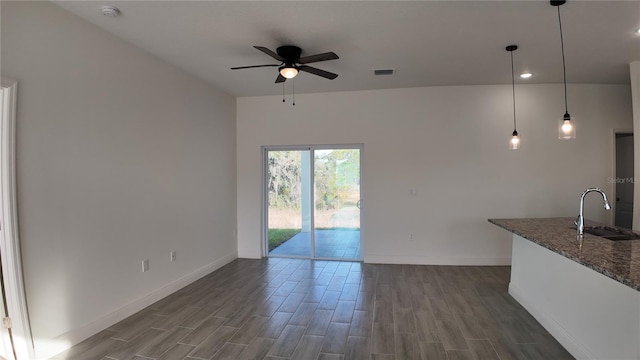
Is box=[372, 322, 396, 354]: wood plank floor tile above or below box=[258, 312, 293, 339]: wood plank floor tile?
below

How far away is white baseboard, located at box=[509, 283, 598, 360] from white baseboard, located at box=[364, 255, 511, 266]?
132 centimetres

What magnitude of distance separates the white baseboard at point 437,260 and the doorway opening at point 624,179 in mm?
2017

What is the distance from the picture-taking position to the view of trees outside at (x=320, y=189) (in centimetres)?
503

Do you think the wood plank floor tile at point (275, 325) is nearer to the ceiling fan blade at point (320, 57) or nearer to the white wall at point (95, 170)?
the white wall at point (95, 170)

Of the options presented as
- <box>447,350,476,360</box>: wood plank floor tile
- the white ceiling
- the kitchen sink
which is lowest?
<box>447,350,476,360</box>: wood plank floor tile

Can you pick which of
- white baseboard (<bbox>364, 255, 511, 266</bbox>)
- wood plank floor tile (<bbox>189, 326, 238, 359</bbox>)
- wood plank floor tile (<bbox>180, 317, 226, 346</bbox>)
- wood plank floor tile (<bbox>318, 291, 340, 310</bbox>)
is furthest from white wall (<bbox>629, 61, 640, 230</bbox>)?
wood plank floor tile (<bbox>180, 317, 226, 346</bbox>)

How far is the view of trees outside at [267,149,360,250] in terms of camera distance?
503cm

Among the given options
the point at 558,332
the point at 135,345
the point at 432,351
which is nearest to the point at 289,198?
the point at 135,345

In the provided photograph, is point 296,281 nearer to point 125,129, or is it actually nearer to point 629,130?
point 125,129

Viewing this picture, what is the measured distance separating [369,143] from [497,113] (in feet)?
6.64

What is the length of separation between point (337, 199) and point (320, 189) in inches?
13.5

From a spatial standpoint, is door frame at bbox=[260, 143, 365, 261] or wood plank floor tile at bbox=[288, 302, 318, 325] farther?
door frame at bbox=[260, 143, 365, 261]

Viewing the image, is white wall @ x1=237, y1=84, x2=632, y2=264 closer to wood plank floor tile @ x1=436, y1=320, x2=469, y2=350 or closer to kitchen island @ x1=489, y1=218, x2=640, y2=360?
kitchen island @ x1=489, y1=218, x2=640, y2=360

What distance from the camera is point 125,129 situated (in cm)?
303
